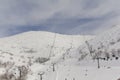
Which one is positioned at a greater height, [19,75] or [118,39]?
[118,39]

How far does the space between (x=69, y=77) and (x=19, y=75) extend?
924 inches

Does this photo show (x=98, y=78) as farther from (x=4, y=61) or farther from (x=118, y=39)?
(x=118, y=39)

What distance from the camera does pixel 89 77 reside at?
63.9 metres

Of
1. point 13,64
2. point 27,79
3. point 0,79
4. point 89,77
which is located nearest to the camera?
point 89,77

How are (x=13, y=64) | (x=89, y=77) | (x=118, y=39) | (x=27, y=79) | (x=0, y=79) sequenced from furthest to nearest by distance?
(x=118, y=39)
(x=13, y=64)
(x=27, y=79)
(x=0, y=79)
(x=89, y=77)

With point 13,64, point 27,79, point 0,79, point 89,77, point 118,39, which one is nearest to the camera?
point 89,77

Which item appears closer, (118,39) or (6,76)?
(6,76)

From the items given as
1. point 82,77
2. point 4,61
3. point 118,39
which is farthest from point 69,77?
point 118,39

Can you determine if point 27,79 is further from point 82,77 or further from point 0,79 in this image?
point 82,77

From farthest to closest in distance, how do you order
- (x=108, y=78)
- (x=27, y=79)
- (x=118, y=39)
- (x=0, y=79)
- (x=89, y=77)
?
1. (x=118, y=39)
2. (x=27, y=79)
3. (x=0, y=79)
4. (x=89, y=77)
5. (x=108, y=78)

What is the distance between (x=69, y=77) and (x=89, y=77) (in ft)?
30.2

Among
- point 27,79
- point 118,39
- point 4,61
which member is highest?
point 118,39

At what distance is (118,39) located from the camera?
449 feet

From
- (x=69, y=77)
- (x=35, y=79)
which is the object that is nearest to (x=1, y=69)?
(x=35, y=79)
